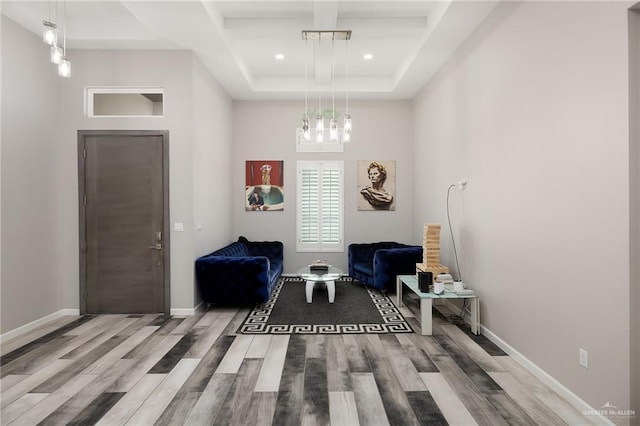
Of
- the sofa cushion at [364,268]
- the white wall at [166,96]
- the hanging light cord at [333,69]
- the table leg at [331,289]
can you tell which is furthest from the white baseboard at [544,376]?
the white wall at [166,96]

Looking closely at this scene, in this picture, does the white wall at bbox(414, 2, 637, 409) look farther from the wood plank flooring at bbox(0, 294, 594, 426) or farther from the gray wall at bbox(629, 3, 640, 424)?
the wood plank flooring at bbox(0, 294, 594, 426)

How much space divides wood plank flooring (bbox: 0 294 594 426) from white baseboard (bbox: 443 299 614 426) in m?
0.05

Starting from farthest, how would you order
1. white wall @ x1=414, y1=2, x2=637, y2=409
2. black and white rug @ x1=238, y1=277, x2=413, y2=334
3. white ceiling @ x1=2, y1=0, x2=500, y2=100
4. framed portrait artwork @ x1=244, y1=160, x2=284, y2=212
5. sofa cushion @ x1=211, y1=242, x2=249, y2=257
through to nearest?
framed portrait artwork @ x1=244, y1=160, x2=284, y2=212 → sofa cushion @ x1=211, y1=242, x2=249, y2=257 → black and white rug @ x1=238, y1=277, x2=413, y2=334 → white ceiling @ x1=2, y1=0, x2=500, y2=100 → white wall @ x1=414, y1=2, x2=637, y2=409

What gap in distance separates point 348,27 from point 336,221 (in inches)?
141

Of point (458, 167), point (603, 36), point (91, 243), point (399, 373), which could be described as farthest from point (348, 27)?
point (91, 243)

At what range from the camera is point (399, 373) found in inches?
115

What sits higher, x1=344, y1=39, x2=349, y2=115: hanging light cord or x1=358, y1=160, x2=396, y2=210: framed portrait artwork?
x1=344, y1=39, x2=349, y2=115: hanging light cord

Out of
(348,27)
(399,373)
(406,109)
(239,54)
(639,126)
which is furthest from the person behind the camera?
(406,109)

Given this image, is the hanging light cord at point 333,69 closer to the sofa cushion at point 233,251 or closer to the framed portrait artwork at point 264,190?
the framed portrait artwork at point 264,190

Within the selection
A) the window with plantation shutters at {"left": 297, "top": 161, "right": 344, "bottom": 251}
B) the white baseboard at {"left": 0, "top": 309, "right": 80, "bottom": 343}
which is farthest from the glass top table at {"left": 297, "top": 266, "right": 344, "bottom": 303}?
the white baseboard at {"left": 0, "top": 309, "right": 80, "bottom": 343}

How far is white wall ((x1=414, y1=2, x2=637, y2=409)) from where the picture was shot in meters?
2.13

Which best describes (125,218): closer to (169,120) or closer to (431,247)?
(169,120)

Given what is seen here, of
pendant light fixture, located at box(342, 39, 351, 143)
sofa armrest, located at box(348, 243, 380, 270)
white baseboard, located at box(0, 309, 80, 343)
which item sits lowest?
white baseboard, located at box(0, 309, 80, 343)

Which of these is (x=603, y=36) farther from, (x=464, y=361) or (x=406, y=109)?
(x=406, y=109)
